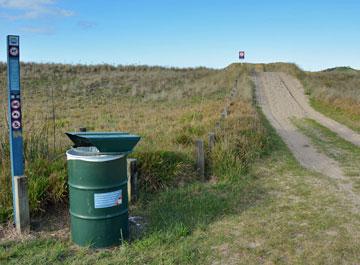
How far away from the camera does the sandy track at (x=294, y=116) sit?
8.99m

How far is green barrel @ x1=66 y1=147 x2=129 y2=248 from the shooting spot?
4551mm

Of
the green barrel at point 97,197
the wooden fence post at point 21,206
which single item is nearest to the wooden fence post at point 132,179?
the green barrel at point 97,197

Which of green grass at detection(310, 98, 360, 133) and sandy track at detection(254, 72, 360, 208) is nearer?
sandy track at detection(254, 72, 360, 208)

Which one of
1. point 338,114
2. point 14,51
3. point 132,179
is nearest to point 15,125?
point 14,51

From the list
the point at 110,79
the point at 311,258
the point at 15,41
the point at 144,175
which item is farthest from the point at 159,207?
the point at 110,79

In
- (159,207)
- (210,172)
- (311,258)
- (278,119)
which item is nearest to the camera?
(311,258)

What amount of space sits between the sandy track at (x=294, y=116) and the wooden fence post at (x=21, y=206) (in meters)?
4.68

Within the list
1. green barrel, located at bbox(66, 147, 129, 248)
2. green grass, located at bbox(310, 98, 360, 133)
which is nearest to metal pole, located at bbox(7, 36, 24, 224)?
green barrel, located at bbox(66, 147, 129, 248)

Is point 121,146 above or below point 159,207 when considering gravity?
above

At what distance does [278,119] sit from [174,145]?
10.7 meters

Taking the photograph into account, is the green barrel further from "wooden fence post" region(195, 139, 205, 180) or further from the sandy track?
the sandy track

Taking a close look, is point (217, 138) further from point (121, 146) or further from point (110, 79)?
point (110, 79)

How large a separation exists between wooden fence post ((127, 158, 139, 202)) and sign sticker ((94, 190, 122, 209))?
1349 mm

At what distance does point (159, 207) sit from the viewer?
6.02m
